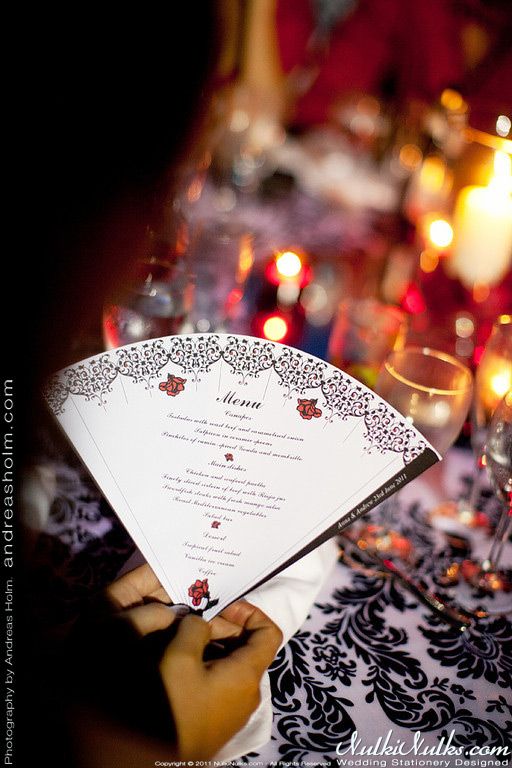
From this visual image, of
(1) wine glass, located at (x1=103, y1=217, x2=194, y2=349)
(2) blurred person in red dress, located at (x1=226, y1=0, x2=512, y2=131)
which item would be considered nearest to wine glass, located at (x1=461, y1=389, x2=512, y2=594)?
(1) wine glass, located at (x1=103, y1=217, x2=194, y2=349)

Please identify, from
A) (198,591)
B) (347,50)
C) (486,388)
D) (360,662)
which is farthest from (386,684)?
(347,50)

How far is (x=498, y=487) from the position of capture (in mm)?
648

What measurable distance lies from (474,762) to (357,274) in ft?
3.79

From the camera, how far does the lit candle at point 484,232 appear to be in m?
1.25

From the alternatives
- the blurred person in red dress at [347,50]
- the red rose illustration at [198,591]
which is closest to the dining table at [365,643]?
the red rose illustration at [198,591]

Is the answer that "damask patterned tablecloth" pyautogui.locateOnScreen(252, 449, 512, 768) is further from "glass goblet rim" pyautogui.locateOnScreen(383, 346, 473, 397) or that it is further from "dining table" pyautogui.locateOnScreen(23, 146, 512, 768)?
"glass goblet rim" pyautogui.locateOnScreen(383, 346, 473, 397)

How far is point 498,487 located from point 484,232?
2.77 ft

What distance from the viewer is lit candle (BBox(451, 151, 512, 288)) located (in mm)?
1252

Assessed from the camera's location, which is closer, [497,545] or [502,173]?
[497,545]

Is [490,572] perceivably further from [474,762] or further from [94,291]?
[94,291]

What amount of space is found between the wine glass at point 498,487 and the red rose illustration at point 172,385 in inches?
13.7

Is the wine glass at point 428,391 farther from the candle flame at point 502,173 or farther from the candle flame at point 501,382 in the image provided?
the candle flame at point 502,173

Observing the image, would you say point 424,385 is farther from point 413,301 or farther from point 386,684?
point 413,301

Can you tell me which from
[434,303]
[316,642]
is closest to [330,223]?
[434,303]
